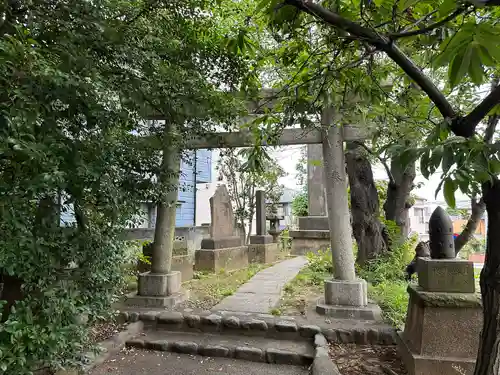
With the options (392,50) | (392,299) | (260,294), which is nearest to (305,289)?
(260,294)

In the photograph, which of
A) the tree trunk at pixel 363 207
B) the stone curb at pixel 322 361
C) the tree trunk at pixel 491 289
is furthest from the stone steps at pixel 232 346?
the tree trunk at pixel 363 207

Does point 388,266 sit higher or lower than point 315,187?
lower

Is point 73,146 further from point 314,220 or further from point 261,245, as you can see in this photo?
point 314,220

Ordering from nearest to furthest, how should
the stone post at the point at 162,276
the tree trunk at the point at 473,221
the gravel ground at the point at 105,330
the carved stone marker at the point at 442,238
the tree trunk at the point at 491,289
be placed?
the tree trunk at the point at 491,289 < the carved stone marker at the point at 442,238 < the gravel ground at the point at 105,330 < the stone post at the point at 162,276 < the tree trunk at the point at 473,221

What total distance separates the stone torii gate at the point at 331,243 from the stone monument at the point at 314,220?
5.32 m

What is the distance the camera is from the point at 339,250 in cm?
416

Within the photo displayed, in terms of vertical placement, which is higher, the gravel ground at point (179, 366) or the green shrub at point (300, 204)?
the green shrub at point (300, 204)

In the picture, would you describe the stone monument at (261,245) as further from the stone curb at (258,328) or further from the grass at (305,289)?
the stone curb at (258,328)

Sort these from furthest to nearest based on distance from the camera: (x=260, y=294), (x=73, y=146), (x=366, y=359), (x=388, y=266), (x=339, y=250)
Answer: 1. (x=388, y=266)
2. (x=260, y=294)
3. (x=339, y=250)
4. (x=366, y=359)
5. (x=73, y=146)

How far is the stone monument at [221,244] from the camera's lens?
6.89m

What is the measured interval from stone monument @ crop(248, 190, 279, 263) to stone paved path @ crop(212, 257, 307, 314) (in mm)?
1912

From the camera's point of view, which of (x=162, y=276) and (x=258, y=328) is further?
(x=162, y=276)

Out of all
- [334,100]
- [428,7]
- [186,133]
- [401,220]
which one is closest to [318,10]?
→ [428,7]

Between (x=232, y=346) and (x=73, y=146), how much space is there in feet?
8.71
